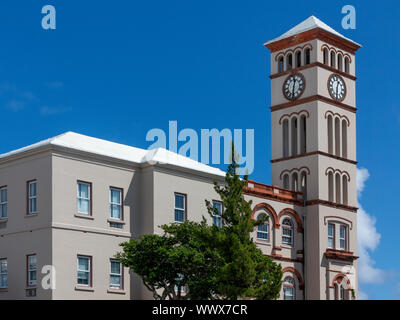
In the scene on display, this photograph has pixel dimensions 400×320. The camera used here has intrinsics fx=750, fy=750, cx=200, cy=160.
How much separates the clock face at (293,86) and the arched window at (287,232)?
9998 millimetres

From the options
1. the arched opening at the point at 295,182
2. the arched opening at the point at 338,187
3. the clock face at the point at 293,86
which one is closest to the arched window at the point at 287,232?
the arched opening at the point at 295,182

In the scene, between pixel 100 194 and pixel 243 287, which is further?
pixel 100 194

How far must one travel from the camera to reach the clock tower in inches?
2114

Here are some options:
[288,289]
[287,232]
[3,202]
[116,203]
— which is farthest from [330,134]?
[3,202]

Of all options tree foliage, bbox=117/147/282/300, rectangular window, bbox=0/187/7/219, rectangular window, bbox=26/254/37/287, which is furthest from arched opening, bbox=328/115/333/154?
rectangular window, bbox=26/254/37/287

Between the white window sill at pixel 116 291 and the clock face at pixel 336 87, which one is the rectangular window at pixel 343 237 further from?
the white window sill at pixel 116 291

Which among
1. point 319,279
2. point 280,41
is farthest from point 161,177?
point 280,41

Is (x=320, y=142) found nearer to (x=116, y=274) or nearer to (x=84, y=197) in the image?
(x=116, y=274)

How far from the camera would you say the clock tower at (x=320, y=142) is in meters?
53.7

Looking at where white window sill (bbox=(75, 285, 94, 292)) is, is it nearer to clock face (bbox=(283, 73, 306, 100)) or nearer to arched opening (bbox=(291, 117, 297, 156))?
arched opening (bbox=(291, 117, 297, 156))
